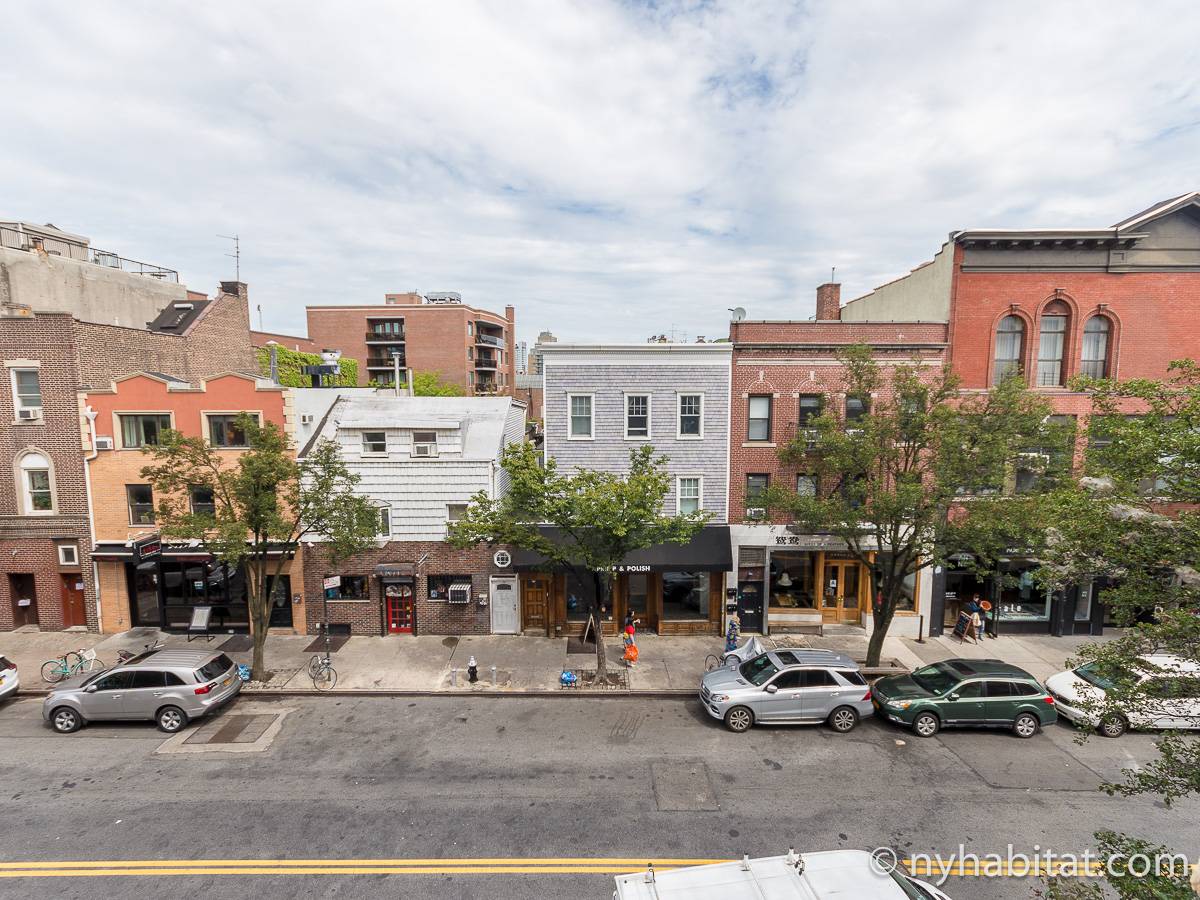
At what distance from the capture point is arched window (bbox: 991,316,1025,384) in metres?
22.0

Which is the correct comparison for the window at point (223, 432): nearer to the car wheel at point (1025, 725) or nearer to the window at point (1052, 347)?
the car wheel at point (1025, 725)

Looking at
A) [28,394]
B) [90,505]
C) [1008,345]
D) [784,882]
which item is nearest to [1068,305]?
[1008,345]

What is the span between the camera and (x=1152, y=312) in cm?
2153

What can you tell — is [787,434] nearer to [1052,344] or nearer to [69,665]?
[1052,344]

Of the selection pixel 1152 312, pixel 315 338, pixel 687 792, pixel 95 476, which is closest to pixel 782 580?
pixel 687 792

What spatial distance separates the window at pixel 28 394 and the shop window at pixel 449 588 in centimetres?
1553

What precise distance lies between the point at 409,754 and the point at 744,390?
628 inches

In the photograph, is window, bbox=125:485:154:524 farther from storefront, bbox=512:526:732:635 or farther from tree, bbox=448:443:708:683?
storefront, bbox=512:526:732:635

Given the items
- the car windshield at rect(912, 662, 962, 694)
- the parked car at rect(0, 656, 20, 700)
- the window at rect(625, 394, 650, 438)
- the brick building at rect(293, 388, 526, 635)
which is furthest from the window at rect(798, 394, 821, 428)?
the parked car at rect(0, 656, 20, 700)

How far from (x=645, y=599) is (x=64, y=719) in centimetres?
1740

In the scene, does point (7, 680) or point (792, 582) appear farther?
point (792, 582)

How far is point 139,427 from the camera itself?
2158 cm

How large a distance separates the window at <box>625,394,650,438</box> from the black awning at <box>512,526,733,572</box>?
14.1 feet

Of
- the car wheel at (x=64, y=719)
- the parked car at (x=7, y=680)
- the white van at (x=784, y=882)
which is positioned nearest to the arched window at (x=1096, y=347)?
the white van at (x=784, y=882)
